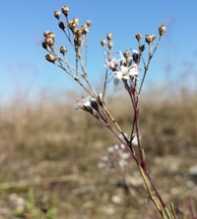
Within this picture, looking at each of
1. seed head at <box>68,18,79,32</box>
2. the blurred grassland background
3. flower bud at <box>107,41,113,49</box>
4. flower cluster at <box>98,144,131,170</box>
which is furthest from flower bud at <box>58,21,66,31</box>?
flower cluster at <box>98,144,131,170</box>

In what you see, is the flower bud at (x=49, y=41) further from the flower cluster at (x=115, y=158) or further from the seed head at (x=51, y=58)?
the flower cluster at (x=115, y=158)

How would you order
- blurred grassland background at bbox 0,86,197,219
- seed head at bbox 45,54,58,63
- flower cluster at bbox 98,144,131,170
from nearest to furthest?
seed head at bbox 45,54,58,63 → flower cluster at bbox 98,144,131,170 → blurred grassland background at bbox 0,86,197,219

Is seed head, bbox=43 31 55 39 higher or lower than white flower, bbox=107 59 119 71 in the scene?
higher

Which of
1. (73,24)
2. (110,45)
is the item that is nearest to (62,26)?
(73,24)

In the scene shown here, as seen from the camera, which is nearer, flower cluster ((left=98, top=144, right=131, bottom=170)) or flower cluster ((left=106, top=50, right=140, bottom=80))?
flower cluster ((left=106, top=50, right=140, bottom=80))

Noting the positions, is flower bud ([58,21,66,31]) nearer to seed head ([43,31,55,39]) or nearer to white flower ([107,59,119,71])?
seed head ([43,31,55,39])


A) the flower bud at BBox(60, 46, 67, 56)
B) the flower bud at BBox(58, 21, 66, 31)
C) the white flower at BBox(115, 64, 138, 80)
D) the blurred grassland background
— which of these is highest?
the blurred grassland background

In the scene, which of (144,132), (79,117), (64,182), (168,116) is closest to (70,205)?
(64,182)

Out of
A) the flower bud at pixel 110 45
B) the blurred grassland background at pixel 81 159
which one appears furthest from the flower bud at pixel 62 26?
the blurred grassland background at pixel 81 159

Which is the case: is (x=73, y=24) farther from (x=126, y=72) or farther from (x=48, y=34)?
(x=126, y=72)

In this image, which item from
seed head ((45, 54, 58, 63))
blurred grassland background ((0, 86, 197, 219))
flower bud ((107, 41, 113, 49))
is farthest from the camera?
blurred grassland background ((0, 86, 197, 219))

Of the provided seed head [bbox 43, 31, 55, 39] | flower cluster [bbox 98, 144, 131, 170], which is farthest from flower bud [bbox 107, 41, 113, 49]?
flower cluster [bbox 98, 144, 131, 170]
